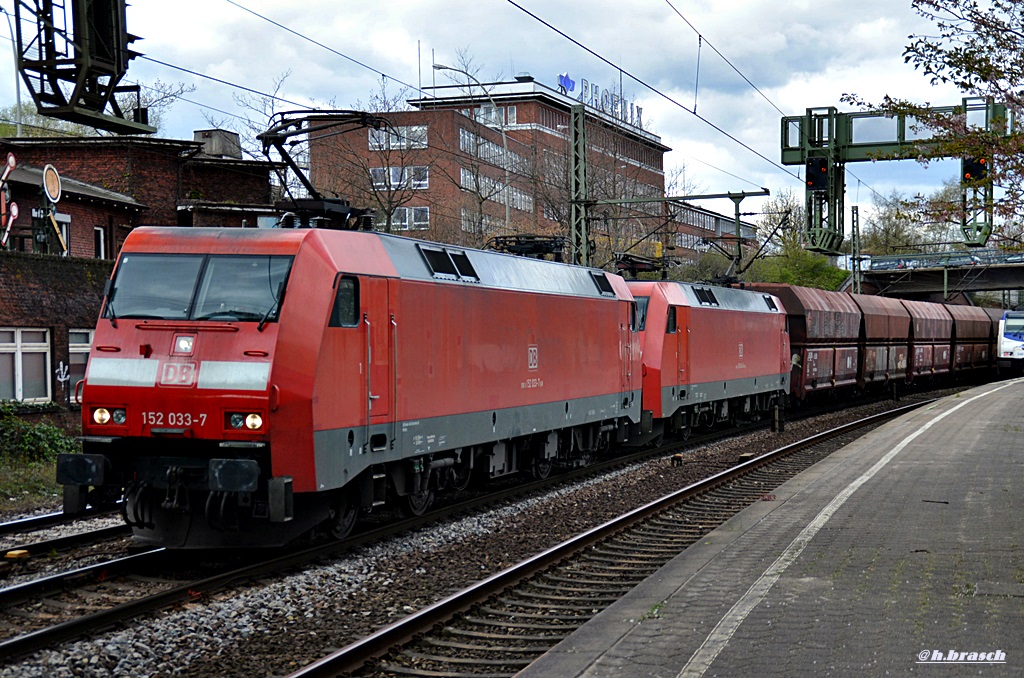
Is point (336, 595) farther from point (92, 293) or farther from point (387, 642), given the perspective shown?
point (92, 293)

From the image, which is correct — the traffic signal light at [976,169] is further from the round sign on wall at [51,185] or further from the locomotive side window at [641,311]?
the round sign on wall at [51,185]

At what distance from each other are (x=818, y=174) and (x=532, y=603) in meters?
16.5

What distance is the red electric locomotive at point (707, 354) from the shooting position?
21656 millimetres

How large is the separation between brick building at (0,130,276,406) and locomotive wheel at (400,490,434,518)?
3.59 metres

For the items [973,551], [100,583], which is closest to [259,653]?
[100,583]

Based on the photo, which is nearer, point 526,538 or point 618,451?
point 526,538

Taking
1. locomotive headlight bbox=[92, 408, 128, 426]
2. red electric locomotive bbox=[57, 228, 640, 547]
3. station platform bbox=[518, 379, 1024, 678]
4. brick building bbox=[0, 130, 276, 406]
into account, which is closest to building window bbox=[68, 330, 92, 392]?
brick building bbox=[0, 130, 276, 406]

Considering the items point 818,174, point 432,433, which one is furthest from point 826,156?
point 432,433

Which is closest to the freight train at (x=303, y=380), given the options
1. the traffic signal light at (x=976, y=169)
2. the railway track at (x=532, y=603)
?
the railway track at (x=532, y=603)

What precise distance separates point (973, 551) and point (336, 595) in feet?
18.7

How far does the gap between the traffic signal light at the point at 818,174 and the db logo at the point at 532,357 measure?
10134mm

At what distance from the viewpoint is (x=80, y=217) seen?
1142 inches

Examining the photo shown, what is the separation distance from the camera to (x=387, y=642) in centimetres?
→ 795

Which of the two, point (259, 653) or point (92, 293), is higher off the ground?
point (92, 293)
